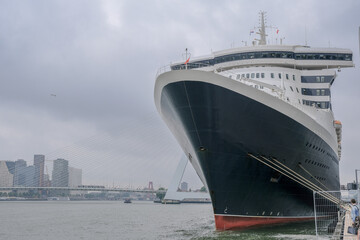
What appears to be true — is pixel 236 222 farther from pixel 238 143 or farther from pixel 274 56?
pixel 274 56

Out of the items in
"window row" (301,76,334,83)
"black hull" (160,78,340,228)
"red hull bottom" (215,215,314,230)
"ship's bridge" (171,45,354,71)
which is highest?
"ship's bridge" (171,45,354,71)

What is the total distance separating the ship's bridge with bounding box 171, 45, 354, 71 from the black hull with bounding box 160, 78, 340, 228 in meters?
5.77

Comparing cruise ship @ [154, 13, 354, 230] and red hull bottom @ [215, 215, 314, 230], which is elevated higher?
cruise ship @ [154, 13, 354, 230]

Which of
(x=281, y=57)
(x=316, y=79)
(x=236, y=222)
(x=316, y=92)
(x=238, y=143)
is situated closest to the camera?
(x=238, y=143)

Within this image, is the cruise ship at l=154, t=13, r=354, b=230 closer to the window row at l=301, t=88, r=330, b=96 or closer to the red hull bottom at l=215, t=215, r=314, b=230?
the red hull bottom at l=215, t=215, r=314, b=230

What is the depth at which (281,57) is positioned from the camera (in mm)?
19688

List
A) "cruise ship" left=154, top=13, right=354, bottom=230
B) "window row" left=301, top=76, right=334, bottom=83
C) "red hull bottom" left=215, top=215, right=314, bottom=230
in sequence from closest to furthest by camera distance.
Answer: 1. "cruise ship" left=154, top=13, right=354, bottom=230
2. "red hull bottom" left=215, top=215, right=314, bottom=230
3. "window row" left=301, top=76, right=334, bottom=83

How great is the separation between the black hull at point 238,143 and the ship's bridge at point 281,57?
18.9 feet

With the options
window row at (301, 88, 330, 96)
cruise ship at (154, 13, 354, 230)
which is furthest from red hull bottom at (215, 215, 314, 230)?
window row at (301, 88, 330, 96)

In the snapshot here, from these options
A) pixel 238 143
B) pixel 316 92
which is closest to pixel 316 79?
pixel 316 92

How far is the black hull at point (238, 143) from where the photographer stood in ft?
42.8

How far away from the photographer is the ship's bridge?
19.5m

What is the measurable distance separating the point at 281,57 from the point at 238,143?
8.17 metres

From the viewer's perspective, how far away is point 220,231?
14.2m
